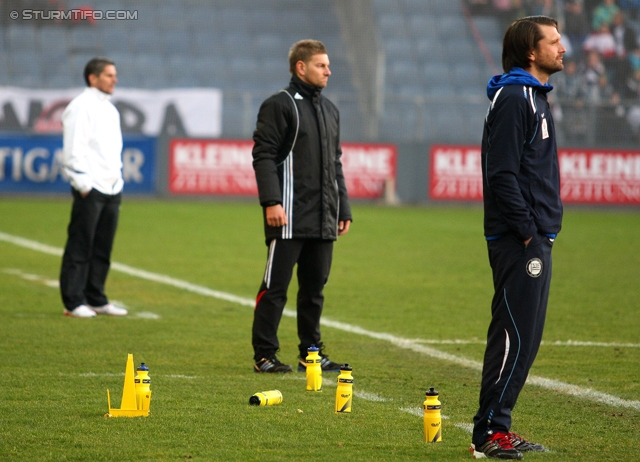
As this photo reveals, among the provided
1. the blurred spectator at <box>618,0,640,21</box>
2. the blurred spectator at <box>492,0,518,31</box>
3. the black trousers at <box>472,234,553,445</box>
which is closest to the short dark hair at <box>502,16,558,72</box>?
the black trousers at <box>472,234,553,445</box>

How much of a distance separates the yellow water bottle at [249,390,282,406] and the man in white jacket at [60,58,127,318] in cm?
384

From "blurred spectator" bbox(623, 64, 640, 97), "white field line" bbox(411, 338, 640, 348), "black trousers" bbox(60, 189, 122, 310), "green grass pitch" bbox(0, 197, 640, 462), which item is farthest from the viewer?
"blurred spectator" bbox(623, 64, 640, 97)

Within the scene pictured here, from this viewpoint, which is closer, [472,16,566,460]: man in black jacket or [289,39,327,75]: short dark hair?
[472,16,566,460]: man in black jacket

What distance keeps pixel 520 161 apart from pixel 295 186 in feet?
7.92

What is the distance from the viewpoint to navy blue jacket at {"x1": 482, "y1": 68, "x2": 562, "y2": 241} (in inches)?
180

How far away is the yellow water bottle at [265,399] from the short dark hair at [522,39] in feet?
7.12

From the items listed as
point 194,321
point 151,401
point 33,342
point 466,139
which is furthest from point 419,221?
point 151,401

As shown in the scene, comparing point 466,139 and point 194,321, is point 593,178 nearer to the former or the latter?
point 466,139

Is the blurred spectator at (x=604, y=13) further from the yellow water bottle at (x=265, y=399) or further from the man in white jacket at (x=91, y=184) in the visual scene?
the yellow water bottle at (x=265, y=399)

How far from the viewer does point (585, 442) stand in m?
5.07

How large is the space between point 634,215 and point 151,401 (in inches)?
811

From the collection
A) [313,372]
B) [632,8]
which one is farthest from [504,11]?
[313,372]

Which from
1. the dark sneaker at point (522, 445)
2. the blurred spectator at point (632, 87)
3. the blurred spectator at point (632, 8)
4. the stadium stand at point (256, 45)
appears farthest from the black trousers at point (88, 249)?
the blurred spectator at point (632, 8)

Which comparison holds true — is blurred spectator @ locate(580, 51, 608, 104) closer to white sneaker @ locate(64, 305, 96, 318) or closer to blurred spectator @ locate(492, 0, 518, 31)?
blurred spectator @ locate(492, 0, 518, 31)
